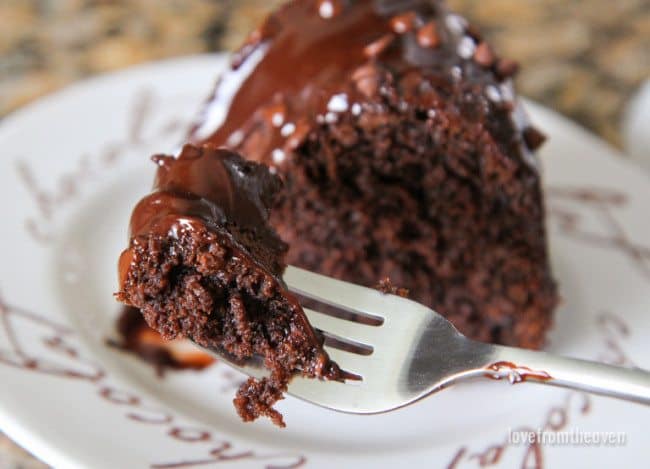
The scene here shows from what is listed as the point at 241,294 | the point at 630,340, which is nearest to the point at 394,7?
the point at 241,294

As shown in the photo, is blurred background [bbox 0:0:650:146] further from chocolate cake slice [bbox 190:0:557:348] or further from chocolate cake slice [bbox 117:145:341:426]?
chocolate cake slice [bbox 117:145:341:426]

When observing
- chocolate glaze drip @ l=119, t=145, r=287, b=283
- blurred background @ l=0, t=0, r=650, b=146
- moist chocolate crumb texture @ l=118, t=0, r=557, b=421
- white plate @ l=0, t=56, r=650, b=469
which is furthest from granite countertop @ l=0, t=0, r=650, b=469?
chocolate glaze drip @ l=119, t=145, r=287, b=283

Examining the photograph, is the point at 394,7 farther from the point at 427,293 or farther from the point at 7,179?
the point at 7,179

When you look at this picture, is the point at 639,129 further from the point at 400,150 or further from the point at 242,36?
the point at 242,36

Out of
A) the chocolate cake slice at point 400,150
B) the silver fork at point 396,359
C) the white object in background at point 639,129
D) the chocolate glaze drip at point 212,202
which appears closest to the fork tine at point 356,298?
the silver fork at point 396,359

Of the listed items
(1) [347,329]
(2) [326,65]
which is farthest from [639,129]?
(1) [347,329]

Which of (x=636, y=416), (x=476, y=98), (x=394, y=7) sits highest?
(x=394, y=7)

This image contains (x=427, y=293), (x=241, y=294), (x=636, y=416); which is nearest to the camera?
(x=241, y=294)
